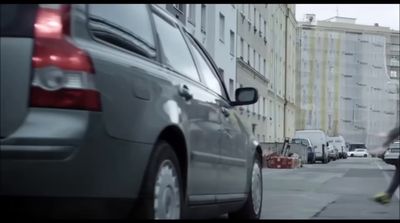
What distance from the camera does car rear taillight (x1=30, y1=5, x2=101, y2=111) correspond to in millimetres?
3461

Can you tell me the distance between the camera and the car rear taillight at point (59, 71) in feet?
11.4

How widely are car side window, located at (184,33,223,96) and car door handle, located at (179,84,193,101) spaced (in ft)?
2.93

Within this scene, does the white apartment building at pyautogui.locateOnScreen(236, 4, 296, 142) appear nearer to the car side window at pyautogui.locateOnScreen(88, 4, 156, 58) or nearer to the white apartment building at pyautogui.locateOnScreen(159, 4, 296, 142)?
the white apartment building at pyautogui.locateOnScreen(159, 4, 296, 142)

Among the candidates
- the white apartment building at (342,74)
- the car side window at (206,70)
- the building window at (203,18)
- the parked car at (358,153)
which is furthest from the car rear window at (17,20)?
the parked car at (358,153)

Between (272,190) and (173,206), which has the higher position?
(173,206)

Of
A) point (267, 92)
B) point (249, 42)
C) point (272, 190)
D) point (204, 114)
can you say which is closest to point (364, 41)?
point (267, 92)

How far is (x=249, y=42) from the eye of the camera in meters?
40.2

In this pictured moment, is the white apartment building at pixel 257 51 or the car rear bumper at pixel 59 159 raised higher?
the white apartment building at pixel 257 51

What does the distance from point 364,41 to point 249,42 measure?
34.4 metres

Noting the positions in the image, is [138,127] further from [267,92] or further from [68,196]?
[267,92]

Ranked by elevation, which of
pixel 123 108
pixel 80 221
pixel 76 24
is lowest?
pixel 80 221

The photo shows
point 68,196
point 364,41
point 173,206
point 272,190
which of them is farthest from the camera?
point 364,41

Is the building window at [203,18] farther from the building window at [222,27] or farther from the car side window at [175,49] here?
the car side window at [175,49]

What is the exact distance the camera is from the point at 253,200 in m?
6.74
